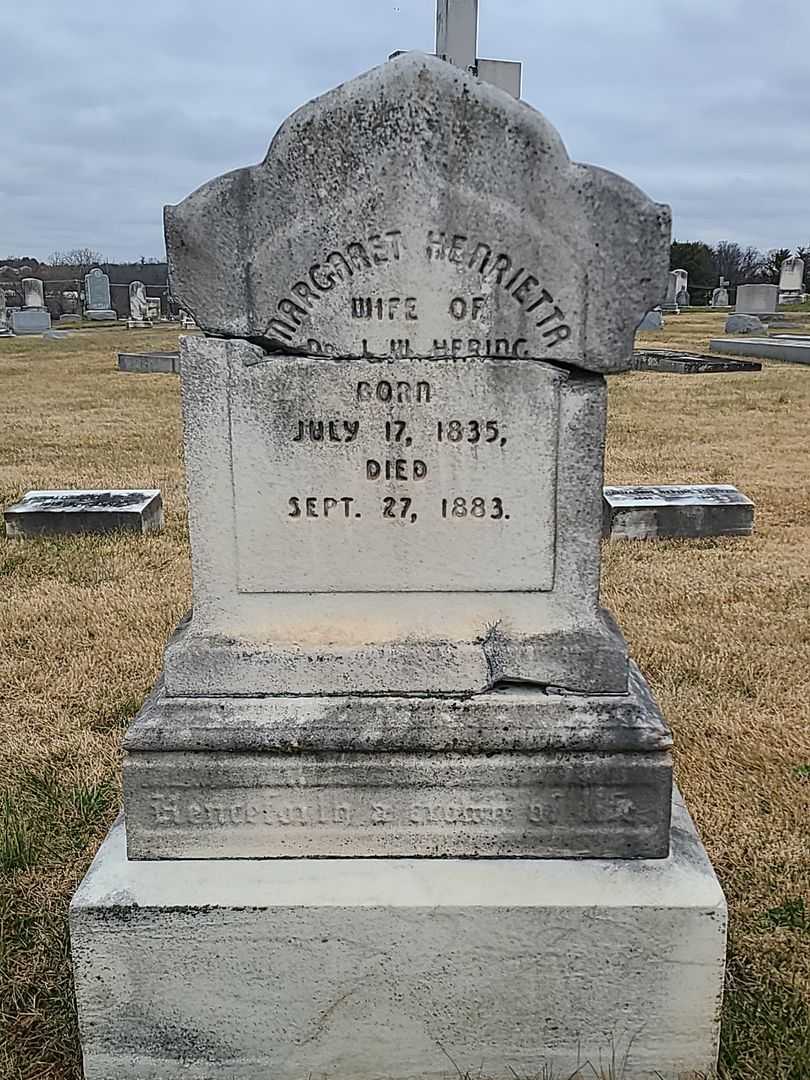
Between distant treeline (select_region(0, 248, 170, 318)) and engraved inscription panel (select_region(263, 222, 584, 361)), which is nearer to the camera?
engraved inscription panel (select_region(263, 222, 584, 361))

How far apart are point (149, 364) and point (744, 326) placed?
1519cm

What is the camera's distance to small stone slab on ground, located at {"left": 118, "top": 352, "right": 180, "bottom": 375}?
1717cm

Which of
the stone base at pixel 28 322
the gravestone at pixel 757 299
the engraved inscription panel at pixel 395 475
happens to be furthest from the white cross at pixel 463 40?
the gravestone at pixel 757 299

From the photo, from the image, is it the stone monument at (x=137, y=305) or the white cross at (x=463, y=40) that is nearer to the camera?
the white cross at (x=463, y=40)

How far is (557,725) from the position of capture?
7.06 ft

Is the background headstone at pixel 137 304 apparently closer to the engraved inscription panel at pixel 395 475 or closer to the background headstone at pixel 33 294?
the background headstone at pixel 33 294

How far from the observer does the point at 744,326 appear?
2512 centimetres

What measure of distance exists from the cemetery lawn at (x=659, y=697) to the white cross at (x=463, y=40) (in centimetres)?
239

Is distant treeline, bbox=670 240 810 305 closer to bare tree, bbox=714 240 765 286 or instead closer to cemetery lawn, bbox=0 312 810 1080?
bare tree, bbox=714 240 765 286

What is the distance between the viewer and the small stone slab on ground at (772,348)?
1823cm

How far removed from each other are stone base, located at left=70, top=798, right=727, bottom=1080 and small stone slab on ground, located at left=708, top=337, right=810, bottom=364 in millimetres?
17493

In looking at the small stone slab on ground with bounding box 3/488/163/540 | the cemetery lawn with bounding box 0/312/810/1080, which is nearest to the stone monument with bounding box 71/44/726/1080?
the cemetery lawn with bounding box 0/312/810/1080

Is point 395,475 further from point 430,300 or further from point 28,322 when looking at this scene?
point 28,322

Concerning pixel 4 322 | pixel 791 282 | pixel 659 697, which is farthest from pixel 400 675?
pixel 791 282
